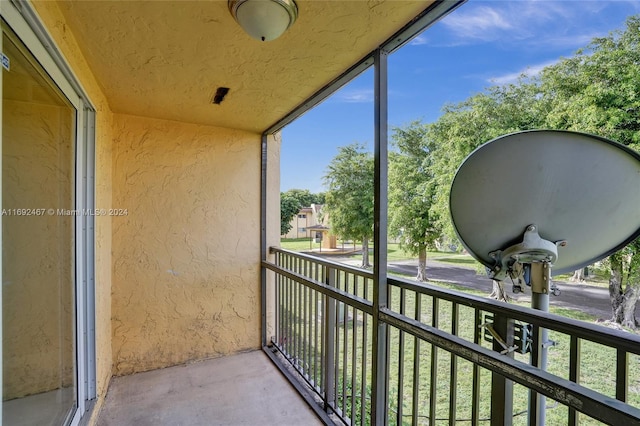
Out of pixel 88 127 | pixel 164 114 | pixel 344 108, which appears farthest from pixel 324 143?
pixel 88 127

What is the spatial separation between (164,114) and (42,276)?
1589 mm

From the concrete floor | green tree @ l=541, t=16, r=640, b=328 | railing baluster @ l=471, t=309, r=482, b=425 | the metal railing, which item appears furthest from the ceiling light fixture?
green tree @ l=541, t=16, r=640, b=328

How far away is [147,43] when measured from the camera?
152 cm

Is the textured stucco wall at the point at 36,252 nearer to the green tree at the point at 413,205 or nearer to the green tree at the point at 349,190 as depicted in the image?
the green tree at the point at 349,190

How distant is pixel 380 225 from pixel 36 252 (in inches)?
67.0

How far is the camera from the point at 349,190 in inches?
337

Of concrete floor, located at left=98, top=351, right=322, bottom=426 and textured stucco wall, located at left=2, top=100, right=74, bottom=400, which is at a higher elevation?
textured stucco wall, located at left=2, top=100, right=74, bottom=400

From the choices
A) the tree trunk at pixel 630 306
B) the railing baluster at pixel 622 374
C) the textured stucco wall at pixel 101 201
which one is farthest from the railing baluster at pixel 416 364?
the tree trunk at pixel 630 306

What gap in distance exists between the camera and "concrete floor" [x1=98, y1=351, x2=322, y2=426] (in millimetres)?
2082

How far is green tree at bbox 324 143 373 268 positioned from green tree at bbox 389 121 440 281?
65cm

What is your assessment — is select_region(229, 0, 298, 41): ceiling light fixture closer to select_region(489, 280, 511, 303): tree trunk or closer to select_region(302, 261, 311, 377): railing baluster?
select_region(489, 280, 511, 303): tree trunk

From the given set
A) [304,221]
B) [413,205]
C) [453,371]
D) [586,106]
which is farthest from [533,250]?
[304,221]

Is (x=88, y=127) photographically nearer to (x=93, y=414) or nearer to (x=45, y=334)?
(x=45, y=334)

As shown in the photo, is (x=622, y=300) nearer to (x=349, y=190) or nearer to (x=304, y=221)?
(x=304, y=221)
